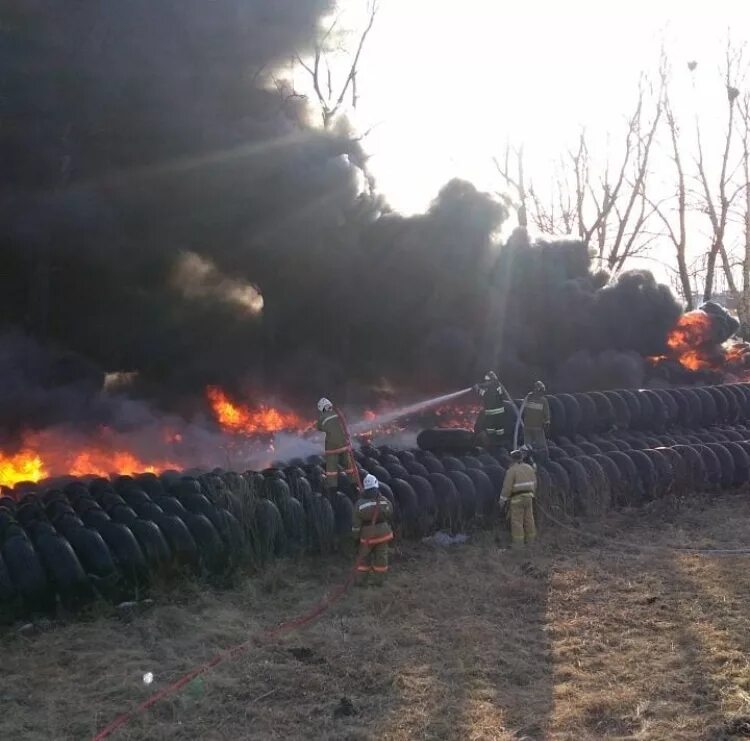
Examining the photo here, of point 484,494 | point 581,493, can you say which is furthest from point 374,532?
point 581,493

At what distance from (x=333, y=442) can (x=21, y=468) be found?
24.0ft

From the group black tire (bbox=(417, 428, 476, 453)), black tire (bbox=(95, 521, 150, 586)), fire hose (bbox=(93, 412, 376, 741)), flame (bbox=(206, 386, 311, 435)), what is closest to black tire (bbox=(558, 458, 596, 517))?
black tire (bbox=(417, 428, 476, 453))

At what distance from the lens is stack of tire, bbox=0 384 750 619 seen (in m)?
9.51

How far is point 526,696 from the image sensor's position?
23.0ft

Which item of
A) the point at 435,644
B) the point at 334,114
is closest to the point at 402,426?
the point at 334,114

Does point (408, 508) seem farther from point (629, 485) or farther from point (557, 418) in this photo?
point (557, 418)

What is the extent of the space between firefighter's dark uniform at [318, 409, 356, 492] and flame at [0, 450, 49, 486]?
668 centimetres

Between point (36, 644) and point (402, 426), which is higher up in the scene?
point (402, 426)

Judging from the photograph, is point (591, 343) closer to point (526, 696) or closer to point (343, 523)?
point (343, 523)

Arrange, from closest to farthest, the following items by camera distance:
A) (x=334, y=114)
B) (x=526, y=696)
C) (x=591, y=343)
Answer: (x=526, y=696)
(x=591, y=343)
(x=334, y=114)

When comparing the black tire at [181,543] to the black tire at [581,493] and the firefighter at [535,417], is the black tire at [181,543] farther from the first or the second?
the firefighter at [535,417]

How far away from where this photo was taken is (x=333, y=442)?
483 inches

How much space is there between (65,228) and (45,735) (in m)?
13.4

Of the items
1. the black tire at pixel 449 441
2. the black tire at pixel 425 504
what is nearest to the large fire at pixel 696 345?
the black tire at pixel 449 441
